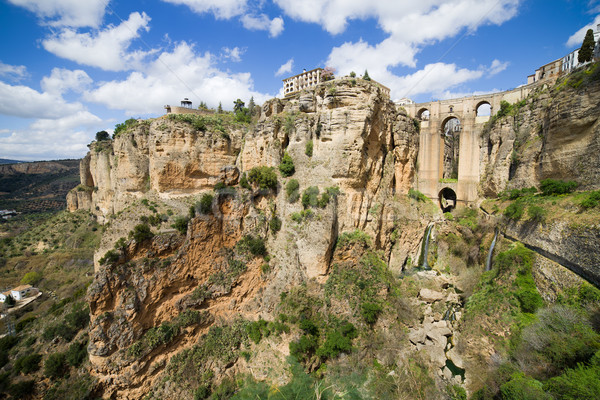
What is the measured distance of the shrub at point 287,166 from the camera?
2225cm

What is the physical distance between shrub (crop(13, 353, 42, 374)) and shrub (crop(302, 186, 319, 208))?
22267 mm

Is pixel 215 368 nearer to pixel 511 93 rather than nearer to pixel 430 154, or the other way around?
pixel 430 154

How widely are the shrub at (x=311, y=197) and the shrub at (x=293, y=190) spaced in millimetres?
840

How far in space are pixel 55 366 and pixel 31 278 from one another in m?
24.6

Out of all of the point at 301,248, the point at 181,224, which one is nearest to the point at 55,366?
the point at 181,224

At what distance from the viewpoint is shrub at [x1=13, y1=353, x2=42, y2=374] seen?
1733 cm

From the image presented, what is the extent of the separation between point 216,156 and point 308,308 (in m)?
15.7

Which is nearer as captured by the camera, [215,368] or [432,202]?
[215,368]

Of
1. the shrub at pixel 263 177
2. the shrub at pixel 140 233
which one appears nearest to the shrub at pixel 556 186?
the shrub at pixel 263 177

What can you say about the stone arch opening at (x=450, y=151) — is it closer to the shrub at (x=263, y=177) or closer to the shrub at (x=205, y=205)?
the shrub at (x=263, y=177)

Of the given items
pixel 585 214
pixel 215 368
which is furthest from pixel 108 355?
pixel 585 214

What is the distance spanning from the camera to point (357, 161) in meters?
20.5

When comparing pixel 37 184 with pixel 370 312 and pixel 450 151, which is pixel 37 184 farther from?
pixel 450 151

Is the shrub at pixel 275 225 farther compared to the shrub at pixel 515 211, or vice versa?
the shrub at pixel 275 225
